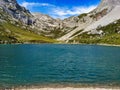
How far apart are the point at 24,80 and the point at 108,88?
2649cm

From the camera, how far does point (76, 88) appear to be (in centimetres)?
6059

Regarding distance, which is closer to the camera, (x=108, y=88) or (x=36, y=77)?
(x=108, y=88)

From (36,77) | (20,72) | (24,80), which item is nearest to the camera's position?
(24,80)

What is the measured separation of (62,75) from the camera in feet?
299

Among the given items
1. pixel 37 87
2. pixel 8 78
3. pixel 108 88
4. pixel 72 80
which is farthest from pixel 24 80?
pixel 108 88

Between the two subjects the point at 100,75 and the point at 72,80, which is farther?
the point at 100,75

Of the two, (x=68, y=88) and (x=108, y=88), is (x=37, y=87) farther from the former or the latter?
(x=108, y=88)

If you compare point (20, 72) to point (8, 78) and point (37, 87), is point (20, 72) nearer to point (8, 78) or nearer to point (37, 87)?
point (8, 78)

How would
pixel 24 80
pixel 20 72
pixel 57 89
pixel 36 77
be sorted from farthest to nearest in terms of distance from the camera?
pixel 20 72, pixel 36 77, pixel 24 80, pixel 57 89

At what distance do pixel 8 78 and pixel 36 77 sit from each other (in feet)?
26.1

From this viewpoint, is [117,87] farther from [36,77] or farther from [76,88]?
[36,77]

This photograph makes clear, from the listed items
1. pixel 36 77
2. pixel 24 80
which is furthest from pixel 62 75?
pixel 24 80

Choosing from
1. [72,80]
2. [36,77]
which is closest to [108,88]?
[72,80]

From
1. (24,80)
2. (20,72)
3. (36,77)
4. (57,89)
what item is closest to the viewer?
(57,89)
